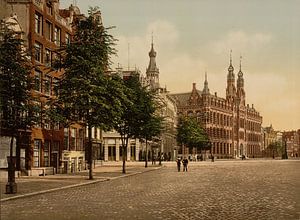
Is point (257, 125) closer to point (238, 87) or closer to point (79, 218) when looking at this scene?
point (238, 87)

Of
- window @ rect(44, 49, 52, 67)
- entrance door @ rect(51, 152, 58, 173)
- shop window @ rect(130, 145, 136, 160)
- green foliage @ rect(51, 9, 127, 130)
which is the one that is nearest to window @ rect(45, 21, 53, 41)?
window @ rect(44, 49, 52, 67)

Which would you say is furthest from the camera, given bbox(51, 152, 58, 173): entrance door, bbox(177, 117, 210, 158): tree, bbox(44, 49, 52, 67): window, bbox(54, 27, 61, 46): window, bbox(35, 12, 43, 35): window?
bbox(177, 117, 210, 158): tree

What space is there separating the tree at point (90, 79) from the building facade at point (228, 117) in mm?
104118

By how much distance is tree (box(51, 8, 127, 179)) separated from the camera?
36500 mm

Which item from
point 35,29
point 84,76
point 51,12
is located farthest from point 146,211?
point 51,12

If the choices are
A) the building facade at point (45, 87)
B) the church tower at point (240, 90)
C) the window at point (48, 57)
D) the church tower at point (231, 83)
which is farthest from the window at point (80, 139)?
the church tower at point (240, 90)

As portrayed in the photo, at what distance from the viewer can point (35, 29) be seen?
42312 mm

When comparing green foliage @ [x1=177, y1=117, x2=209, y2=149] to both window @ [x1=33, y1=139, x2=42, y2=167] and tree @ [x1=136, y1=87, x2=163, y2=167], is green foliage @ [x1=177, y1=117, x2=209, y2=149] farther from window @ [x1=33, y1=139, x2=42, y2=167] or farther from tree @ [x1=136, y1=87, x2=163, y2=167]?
window @ [x1=33, y1=139, x2=42, y2=167]

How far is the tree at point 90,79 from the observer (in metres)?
36.5

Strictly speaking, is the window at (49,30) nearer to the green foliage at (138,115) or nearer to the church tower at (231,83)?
the green foliage at (138,115)

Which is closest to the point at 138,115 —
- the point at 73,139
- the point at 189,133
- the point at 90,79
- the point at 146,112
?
the point at 146,112

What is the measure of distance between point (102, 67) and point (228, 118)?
406 ft

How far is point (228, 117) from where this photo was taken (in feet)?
518

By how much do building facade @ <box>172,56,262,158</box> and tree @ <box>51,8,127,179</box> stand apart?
104118mm
